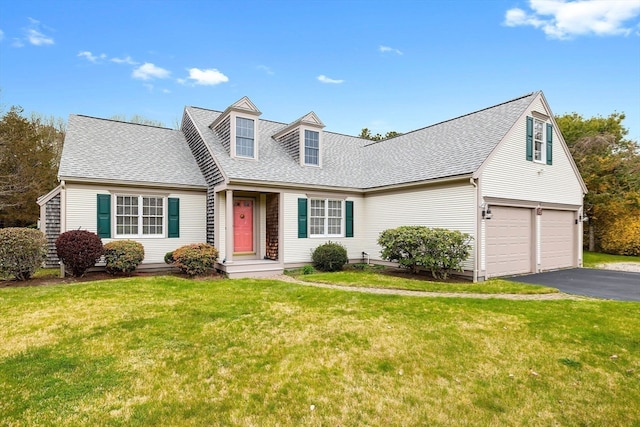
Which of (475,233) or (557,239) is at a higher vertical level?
(475,233)

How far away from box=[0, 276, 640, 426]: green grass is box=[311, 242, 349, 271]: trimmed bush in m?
5.22

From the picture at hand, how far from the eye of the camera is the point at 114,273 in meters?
10.9

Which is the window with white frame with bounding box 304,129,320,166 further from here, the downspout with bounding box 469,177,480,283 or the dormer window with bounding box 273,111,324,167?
the downspout with bounding box 469,177,480,283

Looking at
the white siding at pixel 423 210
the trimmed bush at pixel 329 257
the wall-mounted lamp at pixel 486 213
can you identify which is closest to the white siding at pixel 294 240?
the trimmed bush at pixel 329 257

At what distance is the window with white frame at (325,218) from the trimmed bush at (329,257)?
961mm

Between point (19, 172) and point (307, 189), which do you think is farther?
point (19, 172)

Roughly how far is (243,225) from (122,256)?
14.0 feet

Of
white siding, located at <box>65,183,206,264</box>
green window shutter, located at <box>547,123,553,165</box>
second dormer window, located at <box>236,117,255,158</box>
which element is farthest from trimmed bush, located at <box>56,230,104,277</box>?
green window shutter, located at <box>547,123,553,165</box>

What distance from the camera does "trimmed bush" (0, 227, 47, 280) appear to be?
9.06 m

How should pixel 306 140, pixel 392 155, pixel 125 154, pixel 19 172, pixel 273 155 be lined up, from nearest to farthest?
pixel 125 154 → pixel 273 155 → pixel 306 140 → pixel 392 155 → pixel 19 172

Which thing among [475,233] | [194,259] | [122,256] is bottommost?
[194,259]

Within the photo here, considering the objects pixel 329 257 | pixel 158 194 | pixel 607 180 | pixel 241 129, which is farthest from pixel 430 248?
pixel 607 180

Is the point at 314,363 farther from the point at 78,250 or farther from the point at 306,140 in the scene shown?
the point at 306,140

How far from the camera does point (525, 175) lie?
12.3m
